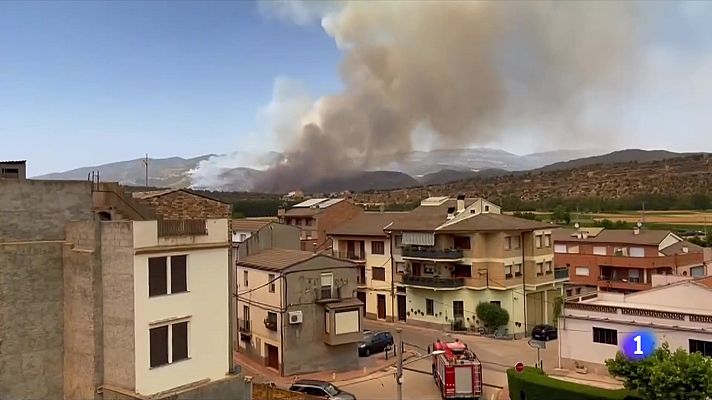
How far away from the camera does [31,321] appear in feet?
56.1

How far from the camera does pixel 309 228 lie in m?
54.5

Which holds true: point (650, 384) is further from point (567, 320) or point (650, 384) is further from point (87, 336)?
point (87, 336)

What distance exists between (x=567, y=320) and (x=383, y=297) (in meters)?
18.6

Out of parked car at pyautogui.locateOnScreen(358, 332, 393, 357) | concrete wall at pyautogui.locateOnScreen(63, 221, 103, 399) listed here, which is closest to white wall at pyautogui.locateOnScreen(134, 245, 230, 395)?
concrete wall at pyautogui.locateOnScreen(63, 221, 103, 399)

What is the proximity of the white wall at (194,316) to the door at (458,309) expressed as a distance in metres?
25.0

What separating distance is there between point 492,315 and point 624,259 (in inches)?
720

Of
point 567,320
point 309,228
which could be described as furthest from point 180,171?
point 567,320

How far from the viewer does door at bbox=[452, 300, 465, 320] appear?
42.2 meters

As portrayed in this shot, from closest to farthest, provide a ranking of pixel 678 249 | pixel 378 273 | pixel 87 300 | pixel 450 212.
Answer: pixel 87 300 < pixel 450 212 < pixel 378 273 < pixel 678 249

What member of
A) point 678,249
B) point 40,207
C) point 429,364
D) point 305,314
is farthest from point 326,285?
point 678,249

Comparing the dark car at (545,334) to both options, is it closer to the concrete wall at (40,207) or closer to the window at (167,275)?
the window at (167,275)

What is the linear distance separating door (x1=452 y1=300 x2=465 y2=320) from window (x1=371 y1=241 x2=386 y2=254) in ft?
23.7

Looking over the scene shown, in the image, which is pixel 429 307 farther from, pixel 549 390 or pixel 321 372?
pixel 549 390

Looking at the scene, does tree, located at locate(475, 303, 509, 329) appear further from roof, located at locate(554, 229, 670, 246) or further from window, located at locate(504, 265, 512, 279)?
roof, located at locate(554, 229, 670, 246)
